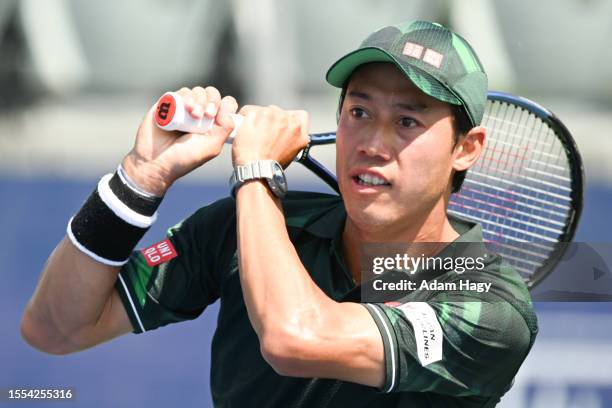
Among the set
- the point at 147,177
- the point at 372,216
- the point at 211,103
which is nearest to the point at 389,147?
the point at 372,216

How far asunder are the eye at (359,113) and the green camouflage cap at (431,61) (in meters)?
0.09

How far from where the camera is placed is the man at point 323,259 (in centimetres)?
229

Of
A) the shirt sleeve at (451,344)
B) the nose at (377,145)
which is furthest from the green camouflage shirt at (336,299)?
the nose at (377,145)

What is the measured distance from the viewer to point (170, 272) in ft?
8.73

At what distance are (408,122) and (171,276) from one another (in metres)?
0.67

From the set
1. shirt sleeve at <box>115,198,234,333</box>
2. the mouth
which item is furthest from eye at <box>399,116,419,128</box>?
shirt sleeve at <box>115,198,234,333</box>

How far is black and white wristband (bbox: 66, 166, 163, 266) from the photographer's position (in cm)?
246

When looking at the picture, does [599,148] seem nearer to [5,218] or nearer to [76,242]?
[5,218]

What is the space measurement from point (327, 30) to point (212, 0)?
0.80 metres

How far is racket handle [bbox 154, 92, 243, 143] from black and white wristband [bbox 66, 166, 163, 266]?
0.15 meters

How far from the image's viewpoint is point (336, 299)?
253cm

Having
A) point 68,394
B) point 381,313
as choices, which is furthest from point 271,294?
point 68,394

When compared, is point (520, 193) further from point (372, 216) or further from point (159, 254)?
point (159, 254)

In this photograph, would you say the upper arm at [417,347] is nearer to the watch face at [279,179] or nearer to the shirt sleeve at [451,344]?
the shirt sleeve at [451,344]
